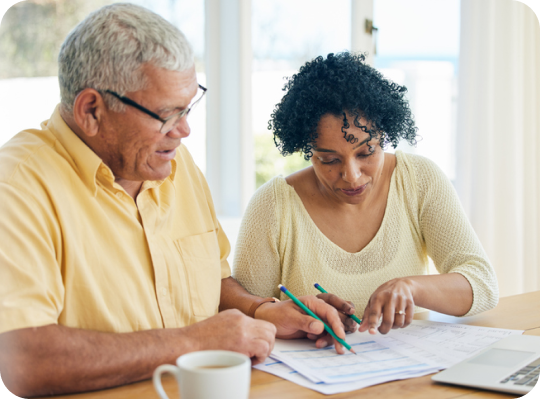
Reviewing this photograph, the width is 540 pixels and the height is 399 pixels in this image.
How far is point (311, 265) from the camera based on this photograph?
5.65 feet

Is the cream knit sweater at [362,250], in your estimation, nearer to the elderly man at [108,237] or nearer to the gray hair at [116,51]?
the elderly man at [108,237]

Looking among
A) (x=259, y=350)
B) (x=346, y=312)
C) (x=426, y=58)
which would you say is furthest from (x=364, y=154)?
(x=426, y=58)

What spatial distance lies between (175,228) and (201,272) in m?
0.13

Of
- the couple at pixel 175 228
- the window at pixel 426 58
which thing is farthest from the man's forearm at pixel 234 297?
the window at pixel 426 58

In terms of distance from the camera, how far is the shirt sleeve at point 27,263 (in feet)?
3.09

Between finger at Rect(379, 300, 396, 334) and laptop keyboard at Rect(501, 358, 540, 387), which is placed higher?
finger at Rect(379, 300, 396, 334)

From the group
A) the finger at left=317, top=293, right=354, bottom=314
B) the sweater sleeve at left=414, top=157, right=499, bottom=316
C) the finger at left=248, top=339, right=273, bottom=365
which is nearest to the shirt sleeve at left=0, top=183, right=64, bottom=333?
the finger at left=248, top=339, right=273, bottom=365

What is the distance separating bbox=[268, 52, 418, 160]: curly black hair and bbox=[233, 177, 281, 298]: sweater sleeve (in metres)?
0.21

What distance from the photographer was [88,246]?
1.13 meters

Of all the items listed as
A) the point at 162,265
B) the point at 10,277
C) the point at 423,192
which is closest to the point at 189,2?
the point at 423,192

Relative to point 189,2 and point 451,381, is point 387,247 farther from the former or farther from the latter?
point 189,2

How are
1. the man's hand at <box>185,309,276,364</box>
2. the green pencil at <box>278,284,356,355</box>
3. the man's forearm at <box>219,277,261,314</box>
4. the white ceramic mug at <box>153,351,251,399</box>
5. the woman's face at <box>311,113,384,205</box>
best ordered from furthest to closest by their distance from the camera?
the woman's face at <box>311,113,384,205</box>, the man's forearm at <box>219,277,261,314</box>, the green pencil at <box>278,284,356,355</box>, the man's hand at <box>185,309,276,364</box>, the white ceramic mug at <box>153,351,251,399</box>

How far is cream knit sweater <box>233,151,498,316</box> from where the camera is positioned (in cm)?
169

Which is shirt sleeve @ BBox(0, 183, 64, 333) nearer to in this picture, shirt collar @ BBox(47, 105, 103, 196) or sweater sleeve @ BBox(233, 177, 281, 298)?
shirt collar @ BBox(47, 105, 103, 196)
